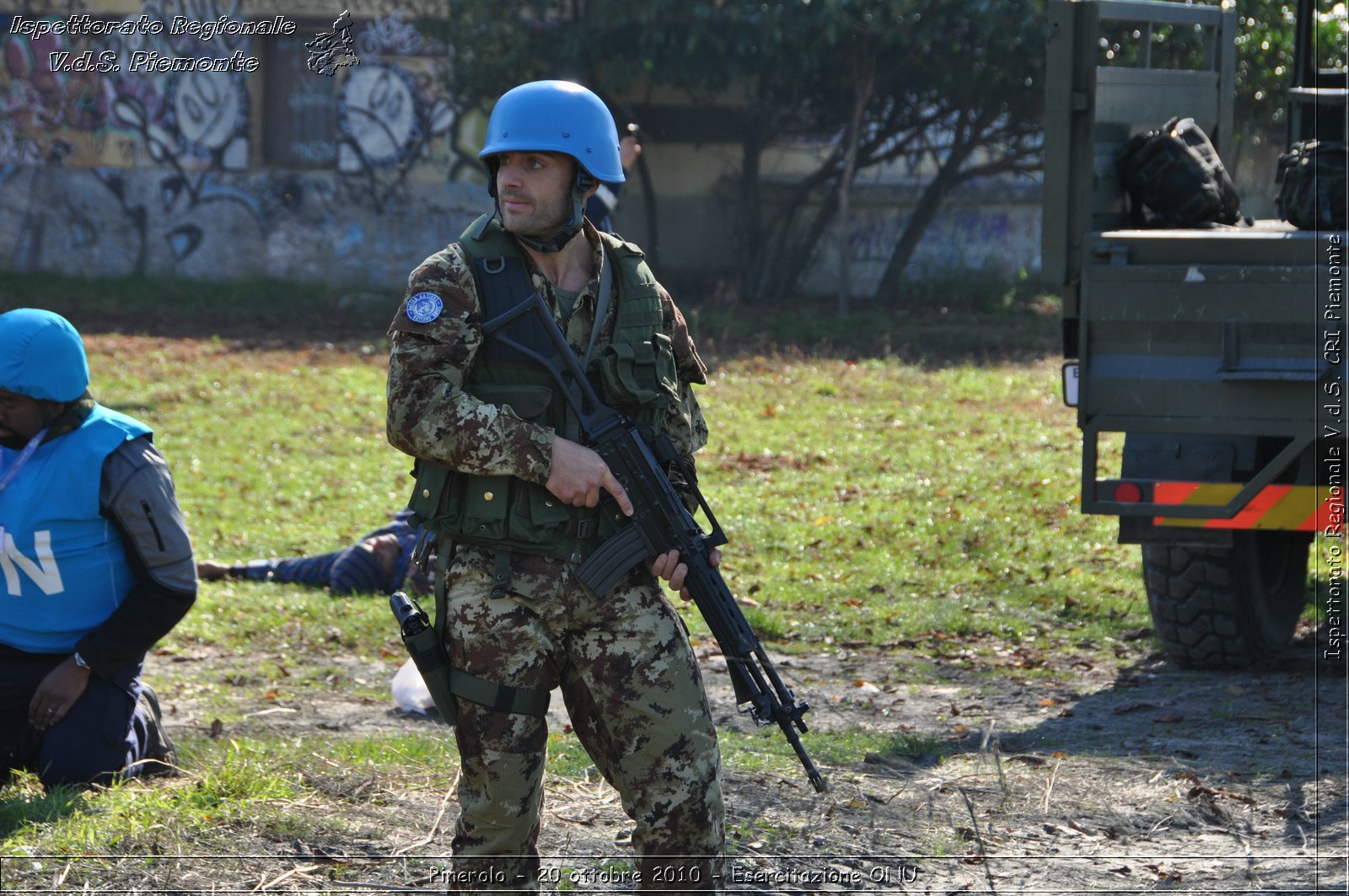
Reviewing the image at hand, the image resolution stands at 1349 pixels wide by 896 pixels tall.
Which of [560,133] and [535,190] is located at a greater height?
[560,133]

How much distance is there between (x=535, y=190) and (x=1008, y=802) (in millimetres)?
2444


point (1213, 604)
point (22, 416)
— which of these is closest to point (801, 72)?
point (1213, 604)

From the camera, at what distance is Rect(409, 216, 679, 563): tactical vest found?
3.04 metres

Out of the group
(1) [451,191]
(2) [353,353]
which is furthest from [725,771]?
(1) [451,191]

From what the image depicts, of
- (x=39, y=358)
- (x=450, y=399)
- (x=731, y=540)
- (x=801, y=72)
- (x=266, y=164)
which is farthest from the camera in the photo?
(x=266, y=164)

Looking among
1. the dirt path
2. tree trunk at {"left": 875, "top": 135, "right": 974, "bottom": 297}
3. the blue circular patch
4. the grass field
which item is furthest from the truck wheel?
tree trunk at {"left": 875, "top": 135, "right": 974, "bottom": 297}

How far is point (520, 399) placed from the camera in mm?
3096

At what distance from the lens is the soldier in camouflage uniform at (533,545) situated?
2990mm

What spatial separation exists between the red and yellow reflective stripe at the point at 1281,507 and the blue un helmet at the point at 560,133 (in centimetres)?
298

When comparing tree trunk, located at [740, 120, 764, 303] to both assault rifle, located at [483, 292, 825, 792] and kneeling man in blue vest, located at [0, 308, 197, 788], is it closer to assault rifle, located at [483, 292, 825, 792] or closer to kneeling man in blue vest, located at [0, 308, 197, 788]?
kneeling man in blue vest, located at [0, 308, 197, 788]

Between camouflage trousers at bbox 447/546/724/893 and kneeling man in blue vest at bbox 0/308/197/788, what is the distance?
1.61 meters

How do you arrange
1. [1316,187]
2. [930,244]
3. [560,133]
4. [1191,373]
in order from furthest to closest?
1. [930,244]
2. [1316,187]
3. [1191,373]
4. [560,133]

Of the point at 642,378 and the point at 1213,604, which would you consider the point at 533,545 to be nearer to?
the point at 642,378

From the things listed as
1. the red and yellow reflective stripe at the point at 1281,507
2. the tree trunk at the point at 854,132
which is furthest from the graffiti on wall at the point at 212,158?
the red and yellow reflective stripe at the point at 1281,507
